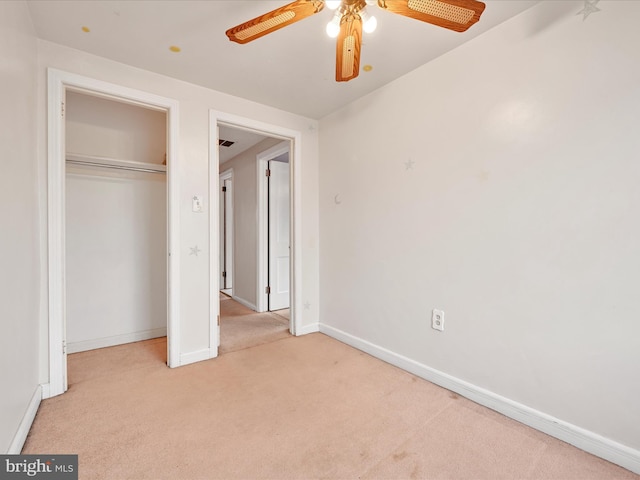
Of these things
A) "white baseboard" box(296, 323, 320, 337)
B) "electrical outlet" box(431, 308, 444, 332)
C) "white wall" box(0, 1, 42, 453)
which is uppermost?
"white wall" box(0, 1, 42, 453)

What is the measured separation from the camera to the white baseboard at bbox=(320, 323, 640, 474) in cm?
133

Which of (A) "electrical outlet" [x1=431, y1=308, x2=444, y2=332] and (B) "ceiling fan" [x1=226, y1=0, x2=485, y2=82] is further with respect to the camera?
(A) "electrical outlet" [x1=431, y1=308, x2=444, y2=332]

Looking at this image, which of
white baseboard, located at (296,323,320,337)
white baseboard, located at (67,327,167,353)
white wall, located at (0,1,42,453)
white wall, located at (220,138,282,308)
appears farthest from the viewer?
white wall, located at (220,138,282,308)

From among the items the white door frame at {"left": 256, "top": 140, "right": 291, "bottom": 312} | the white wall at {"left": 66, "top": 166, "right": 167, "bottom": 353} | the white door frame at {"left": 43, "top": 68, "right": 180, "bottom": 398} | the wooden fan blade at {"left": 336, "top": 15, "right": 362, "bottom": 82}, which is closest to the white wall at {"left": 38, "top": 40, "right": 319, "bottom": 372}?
the white door frame at {"left": 43, "top": 68, "right": 180, "bottom": 398}

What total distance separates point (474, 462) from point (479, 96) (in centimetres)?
196

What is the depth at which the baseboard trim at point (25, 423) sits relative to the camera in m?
1.32

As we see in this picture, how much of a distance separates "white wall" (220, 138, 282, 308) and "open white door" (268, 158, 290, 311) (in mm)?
207

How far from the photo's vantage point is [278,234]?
3969 millimetres

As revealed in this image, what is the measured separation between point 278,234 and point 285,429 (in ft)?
8.74

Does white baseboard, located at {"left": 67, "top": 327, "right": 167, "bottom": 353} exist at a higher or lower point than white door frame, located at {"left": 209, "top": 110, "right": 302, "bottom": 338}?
lower

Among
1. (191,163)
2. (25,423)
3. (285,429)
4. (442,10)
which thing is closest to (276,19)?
(442,10)

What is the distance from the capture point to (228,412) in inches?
67.3

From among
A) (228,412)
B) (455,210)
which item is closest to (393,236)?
(455,210)

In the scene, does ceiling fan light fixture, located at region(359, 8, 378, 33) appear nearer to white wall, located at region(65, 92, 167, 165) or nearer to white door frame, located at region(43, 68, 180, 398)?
white door frame, located at region(43, 68, 180, 398)
